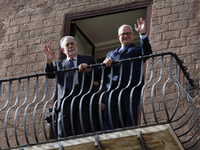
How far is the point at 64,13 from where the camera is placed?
10.4 meters

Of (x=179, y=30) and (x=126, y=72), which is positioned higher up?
(x=179, y=30)

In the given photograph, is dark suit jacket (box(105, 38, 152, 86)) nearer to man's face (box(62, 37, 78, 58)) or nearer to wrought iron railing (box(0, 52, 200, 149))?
wrought iron railing (box(0, 52, 200, 149))

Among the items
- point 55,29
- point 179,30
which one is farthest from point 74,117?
point 55,29

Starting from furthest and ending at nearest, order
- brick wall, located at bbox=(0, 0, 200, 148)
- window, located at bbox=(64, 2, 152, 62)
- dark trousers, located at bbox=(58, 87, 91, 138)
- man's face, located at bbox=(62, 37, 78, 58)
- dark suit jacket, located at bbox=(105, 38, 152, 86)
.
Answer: window, located at bbox=(64, 2, 152, 62)
brick wall, located at bbox=(0, 0, 200, 148)
man's face, located at bbox=(62, 37, 78, 58)
dark suit jacket, located at bbox=(105, 38, 152, 86)
dark trousers, located at bbox=(58, 87, 91, 138)

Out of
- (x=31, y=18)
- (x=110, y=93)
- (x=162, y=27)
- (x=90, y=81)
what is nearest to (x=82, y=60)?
(x=90, y=81)

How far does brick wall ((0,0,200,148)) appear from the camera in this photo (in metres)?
9.33

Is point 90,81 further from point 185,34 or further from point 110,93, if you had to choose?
point 185,34

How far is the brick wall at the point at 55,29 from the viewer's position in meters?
9.33

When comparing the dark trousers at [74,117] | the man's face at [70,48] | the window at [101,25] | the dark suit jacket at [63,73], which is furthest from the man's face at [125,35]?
the window at [101,25]

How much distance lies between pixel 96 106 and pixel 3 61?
2574 mm

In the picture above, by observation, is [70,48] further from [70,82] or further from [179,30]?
[179,30]

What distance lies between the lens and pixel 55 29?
10.3 metres

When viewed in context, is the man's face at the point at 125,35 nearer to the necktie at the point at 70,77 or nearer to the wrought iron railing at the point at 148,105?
the wrought iron railing at the point at 148,105

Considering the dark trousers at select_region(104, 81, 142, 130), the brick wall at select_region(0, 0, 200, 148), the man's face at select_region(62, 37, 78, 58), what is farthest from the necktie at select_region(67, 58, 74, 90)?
the brick wall at select_region(0, 0, 200, 148)
